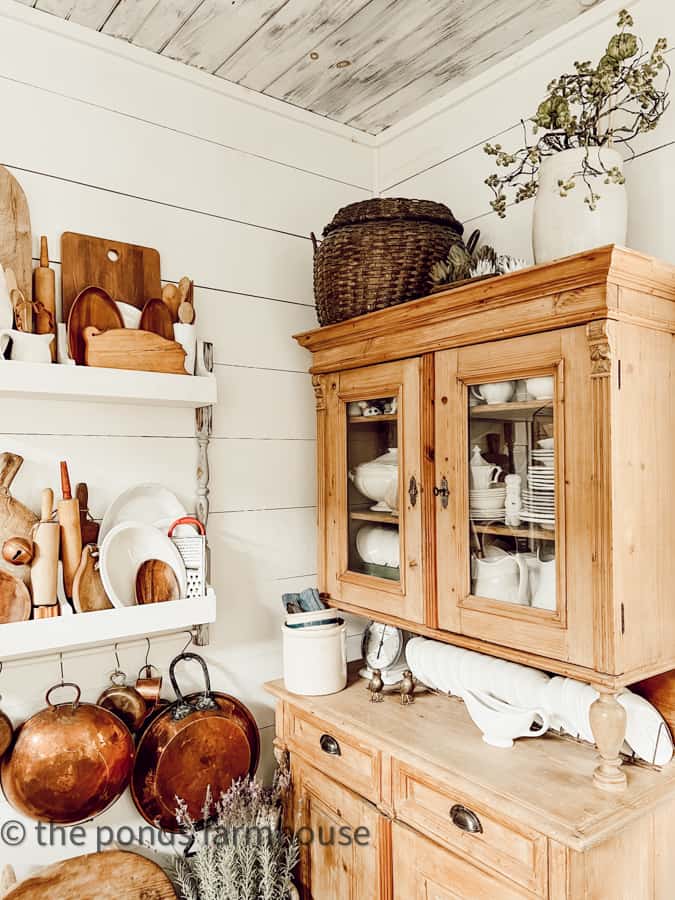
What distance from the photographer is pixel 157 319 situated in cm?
181

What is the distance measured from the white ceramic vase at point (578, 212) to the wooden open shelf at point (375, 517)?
28.0 inches

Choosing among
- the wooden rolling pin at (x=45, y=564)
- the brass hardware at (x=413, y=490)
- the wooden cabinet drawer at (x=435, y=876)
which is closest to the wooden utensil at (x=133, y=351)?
the wooden rolling pin at (x=45, y=564)

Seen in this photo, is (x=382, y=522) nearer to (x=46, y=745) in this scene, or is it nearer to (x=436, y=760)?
(x=436, y=760)

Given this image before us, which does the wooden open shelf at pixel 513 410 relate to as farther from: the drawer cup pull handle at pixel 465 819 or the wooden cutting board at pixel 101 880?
the wooden cutting board at pixel 101 880

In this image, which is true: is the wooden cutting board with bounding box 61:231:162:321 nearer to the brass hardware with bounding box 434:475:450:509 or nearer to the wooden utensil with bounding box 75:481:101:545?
the wooden utensil with bounding box 75:481:101:545

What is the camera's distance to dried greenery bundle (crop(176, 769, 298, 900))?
66.2 inches

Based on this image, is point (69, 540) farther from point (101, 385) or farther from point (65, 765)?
point (65, 765)

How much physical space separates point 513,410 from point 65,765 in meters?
1.25

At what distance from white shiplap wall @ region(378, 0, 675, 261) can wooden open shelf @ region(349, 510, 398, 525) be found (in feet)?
2.50

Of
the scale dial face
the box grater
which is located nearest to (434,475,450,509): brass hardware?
the scale dial face

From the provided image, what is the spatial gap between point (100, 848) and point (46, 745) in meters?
0.35

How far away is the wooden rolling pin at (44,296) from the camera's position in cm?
162

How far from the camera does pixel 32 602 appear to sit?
1.56m

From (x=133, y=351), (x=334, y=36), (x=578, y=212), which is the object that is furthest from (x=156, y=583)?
(x=334, y=36)
